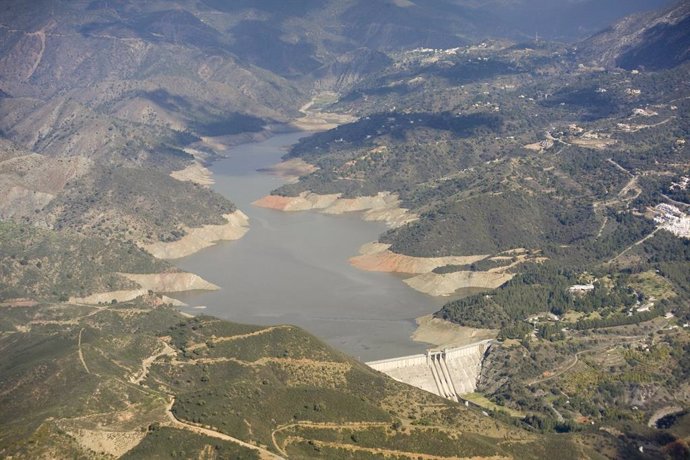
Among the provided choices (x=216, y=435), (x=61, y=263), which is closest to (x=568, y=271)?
(x=61, y=263)

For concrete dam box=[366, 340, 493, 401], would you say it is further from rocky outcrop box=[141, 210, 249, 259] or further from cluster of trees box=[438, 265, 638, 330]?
rocky outcrop box=[141, 210, 249, 259]

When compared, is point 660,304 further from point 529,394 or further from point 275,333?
point 275,333

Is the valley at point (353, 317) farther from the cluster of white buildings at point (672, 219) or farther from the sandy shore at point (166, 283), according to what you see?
the cluster of white buildings at point (672, 219)

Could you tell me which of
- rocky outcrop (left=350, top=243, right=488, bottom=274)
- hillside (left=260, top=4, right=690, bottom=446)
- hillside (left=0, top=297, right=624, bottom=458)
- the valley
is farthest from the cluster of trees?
hillside (left=0, top=297, right=624, bottom=458)

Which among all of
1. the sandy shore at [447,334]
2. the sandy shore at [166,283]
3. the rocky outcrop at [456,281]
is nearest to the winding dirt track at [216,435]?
the sandy shore at [447,334]

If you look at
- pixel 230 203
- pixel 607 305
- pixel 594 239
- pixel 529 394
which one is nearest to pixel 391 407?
pixel 529 394

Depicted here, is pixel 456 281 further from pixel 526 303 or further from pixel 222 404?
pixel 222 404
